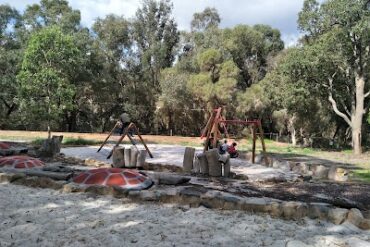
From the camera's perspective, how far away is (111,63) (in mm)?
38062

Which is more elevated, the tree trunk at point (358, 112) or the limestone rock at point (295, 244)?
the tree trunk at point (358, 112)

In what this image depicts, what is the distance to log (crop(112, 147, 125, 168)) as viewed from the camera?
12.9 meters

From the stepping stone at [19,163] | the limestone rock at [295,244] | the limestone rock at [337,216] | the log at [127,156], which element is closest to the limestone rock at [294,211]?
the limestone rock at [337,216]

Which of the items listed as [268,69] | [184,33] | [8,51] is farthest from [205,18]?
[8,51]

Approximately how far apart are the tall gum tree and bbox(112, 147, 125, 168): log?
1613 cm

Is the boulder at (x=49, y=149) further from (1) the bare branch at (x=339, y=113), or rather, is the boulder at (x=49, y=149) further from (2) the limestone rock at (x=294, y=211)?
(1) the bare branch at (x=339, y=113)

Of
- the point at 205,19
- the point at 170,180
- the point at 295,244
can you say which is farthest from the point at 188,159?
the point at 205,19

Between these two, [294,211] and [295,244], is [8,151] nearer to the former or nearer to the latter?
[294,211]

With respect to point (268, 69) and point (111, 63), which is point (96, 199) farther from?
point (268, 69)

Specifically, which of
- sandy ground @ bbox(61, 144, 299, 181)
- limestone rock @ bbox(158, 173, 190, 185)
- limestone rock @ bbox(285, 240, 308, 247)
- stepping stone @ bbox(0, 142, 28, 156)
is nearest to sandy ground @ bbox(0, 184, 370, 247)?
limestone rock @ bbox(285, 240, 308, 247)

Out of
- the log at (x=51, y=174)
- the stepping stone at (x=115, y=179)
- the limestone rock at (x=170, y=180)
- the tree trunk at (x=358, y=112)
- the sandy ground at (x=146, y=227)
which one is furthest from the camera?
the tree trunk at (x=358, y=112)

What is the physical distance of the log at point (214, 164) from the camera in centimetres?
1127

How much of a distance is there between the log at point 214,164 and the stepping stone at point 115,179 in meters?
3.26

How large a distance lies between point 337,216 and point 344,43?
2185 cm
